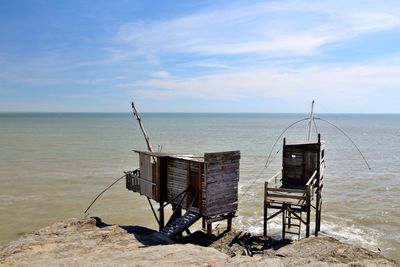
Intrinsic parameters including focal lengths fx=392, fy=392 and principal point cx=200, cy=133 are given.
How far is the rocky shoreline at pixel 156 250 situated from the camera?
1449cm

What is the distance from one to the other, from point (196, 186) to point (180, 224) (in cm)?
192

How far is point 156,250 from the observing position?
15438mm

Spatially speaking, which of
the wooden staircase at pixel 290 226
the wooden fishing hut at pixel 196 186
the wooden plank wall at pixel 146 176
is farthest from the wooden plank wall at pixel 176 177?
the wooden staircase at pixel 290 226

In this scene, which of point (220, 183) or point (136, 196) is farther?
point (136, 196)

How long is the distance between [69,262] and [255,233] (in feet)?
34.6

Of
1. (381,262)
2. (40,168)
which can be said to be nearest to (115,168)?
(40,168)

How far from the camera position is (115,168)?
42000mm

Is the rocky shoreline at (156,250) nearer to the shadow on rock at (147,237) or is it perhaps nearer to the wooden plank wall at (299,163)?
the shadow on rock at (147,237)

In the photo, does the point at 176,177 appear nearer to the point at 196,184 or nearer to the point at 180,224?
the point at 196,184

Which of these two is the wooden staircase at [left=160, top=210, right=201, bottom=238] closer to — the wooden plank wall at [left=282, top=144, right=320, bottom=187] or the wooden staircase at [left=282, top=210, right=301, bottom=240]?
the wooden staircase at [left=282, top=210, right=301, bottom=240]

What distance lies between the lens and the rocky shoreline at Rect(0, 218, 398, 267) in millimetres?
14492

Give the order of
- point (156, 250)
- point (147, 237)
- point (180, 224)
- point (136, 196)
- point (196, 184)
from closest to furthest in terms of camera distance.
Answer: point (156, 250) → point (147, 237) → point (180, 224) → point (196, 184) → point (136, 196)

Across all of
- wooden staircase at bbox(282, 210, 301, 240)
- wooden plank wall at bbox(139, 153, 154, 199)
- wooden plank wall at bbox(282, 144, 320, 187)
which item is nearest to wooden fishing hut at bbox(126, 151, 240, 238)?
wooden plank wall at bbox(139, 153, 154, 199)

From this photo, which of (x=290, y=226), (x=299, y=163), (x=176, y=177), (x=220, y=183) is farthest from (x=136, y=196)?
(x=299, y=163)
